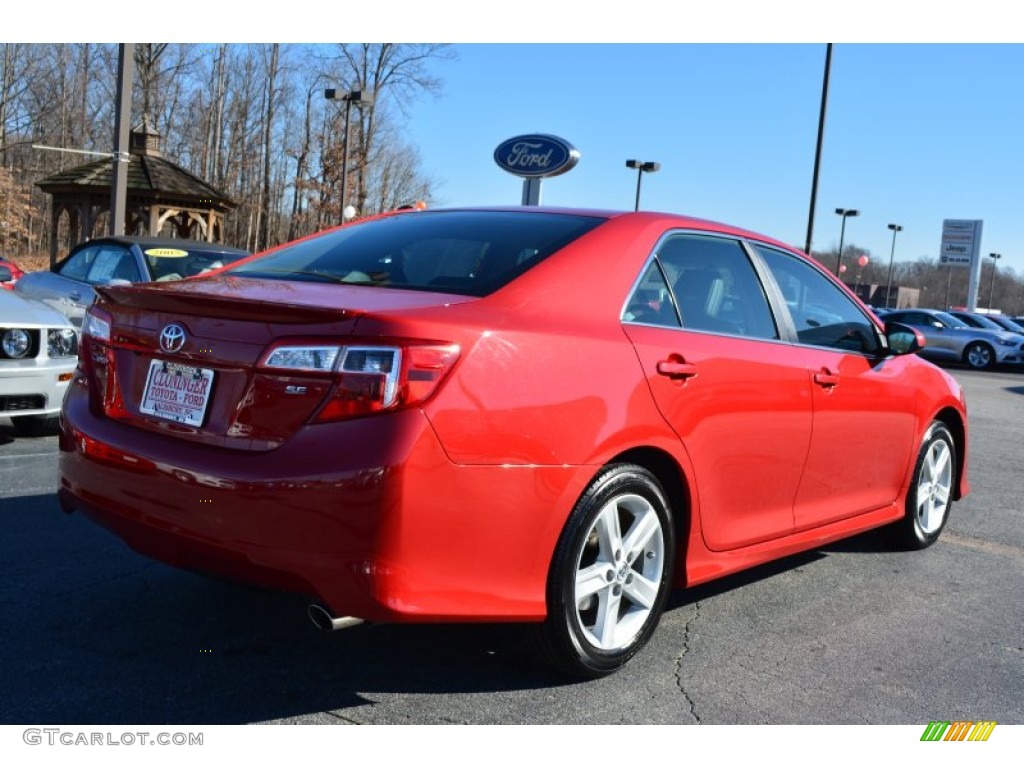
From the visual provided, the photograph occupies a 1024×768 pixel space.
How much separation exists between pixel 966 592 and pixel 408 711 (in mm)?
2958

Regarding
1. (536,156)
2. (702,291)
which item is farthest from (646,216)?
(536,156)

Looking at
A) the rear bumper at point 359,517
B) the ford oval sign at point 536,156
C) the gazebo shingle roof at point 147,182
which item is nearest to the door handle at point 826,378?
the rear bumper at point 359,517

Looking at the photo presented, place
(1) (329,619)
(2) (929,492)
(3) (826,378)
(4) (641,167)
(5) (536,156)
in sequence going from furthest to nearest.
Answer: (4) (641,167) < (5) (536,156) < (2) (929,492) < (3) (826,378) < (1) (329,619)

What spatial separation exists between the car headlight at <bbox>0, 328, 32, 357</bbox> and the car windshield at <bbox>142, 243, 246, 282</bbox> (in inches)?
132

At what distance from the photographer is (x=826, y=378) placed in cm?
427

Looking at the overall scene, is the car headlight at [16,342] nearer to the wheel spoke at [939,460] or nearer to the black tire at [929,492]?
the black tire at [929,492]

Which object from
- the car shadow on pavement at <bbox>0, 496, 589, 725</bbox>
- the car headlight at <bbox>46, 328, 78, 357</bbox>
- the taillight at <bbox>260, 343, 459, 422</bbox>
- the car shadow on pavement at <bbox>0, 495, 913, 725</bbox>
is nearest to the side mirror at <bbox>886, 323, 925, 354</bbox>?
the car shadow on pavement at <bbox>0, 495, 913, 725</bbox>

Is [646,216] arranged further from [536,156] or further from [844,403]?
[536,156]

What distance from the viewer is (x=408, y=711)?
299 cm

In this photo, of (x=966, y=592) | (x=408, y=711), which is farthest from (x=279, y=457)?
(x=966, y=592)

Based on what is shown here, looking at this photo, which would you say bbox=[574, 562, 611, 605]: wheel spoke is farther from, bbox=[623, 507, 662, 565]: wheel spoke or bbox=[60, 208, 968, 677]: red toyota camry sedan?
bbox=[623, 507, 662, 565]: wheel spoke

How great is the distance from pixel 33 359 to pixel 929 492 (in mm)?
5504

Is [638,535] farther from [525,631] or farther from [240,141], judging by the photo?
[240,141]
